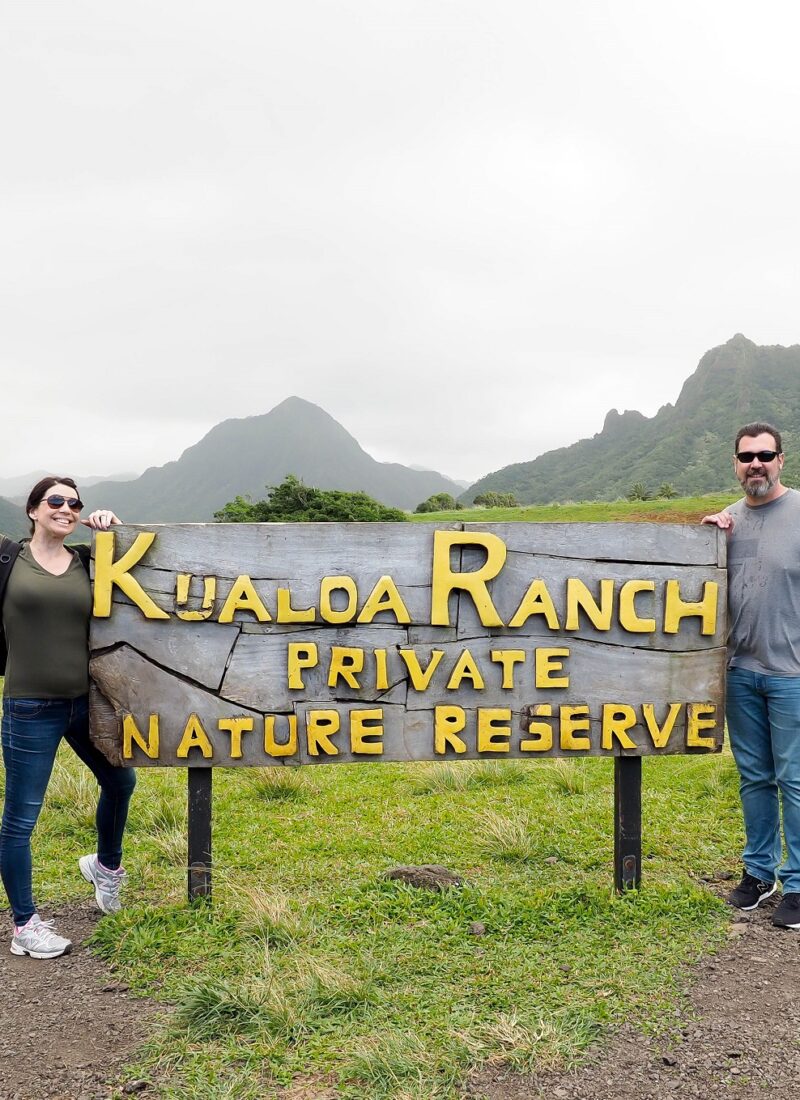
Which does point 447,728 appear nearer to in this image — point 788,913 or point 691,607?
point 691,607

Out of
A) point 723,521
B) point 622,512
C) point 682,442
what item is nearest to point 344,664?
point 723,521

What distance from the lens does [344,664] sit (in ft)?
13.5

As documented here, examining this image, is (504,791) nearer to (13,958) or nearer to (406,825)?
(406,825)

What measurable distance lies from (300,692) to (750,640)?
7.74 feet

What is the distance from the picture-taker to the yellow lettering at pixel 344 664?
13.5 feet

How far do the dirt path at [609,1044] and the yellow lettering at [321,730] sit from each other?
1354 mm

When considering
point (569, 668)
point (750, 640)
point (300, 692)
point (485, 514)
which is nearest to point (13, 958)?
point (300, 692)

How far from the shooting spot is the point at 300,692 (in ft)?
13.6

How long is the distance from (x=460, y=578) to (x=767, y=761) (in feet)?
6.22

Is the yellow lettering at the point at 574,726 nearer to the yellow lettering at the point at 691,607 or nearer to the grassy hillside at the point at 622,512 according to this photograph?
the yellow lettering at the point at 691,607

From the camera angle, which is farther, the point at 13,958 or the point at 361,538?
the point at 361,538

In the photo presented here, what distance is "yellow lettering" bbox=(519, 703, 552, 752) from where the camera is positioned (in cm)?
420

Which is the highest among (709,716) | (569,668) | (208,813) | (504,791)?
(569,668)

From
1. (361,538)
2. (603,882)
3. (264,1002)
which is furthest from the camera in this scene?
(603,882)
